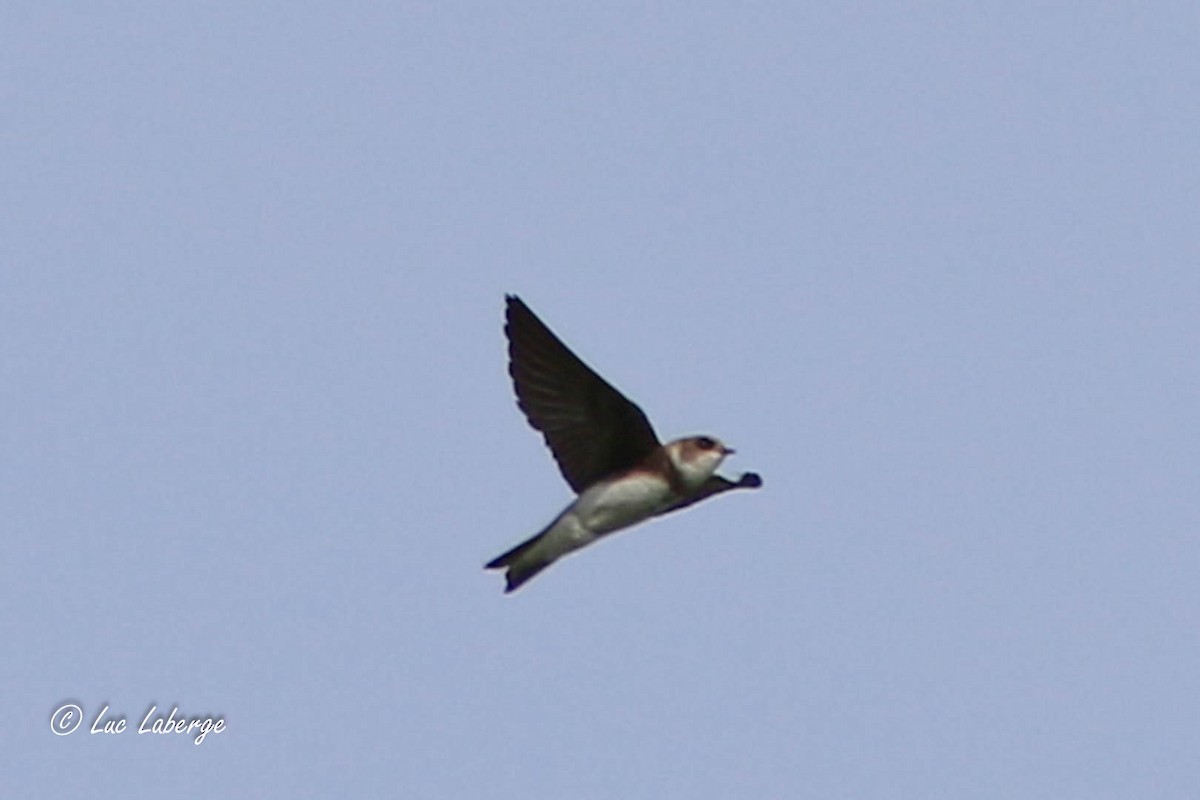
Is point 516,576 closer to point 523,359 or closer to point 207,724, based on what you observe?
point 523,359

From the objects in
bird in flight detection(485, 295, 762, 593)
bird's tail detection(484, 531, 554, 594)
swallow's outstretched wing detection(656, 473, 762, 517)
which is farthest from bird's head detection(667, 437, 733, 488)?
bird's tail detection(484, 531, 554, 594)

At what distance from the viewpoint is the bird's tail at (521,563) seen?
4.99 meters

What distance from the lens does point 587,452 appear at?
524 cm

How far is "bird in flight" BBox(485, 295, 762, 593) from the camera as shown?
5008mm

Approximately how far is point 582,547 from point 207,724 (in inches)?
72.8

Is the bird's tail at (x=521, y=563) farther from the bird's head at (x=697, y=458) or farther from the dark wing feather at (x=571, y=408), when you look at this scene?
the bird's head at (x=697, y=458)

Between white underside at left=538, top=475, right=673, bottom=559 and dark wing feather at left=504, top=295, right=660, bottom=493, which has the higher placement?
dark wing feather at left=504, top=295, right=660, bottom=493

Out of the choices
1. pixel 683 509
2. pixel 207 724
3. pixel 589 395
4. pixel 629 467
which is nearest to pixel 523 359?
pixel 589 395

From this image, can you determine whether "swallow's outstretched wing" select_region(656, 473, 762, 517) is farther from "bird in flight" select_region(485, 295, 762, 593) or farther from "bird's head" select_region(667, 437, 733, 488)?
"bird's head" select_region(667, 437, 733, 488)

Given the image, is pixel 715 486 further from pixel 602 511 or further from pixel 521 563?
pixel 521 563

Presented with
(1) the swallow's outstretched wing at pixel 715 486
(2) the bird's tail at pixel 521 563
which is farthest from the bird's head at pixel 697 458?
(2) the bird's tail at pixel 521 563

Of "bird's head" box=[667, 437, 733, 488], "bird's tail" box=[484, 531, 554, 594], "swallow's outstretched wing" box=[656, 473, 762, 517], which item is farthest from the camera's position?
"swallow's outstretched wing" box=[656, 473, 762, 517]

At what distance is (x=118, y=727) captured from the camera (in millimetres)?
5340

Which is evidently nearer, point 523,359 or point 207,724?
point 523,359
